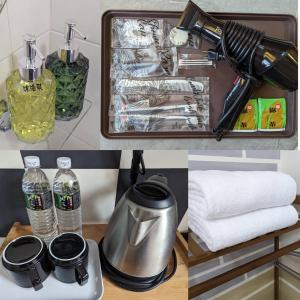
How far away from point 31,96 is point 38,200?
0.21 metres

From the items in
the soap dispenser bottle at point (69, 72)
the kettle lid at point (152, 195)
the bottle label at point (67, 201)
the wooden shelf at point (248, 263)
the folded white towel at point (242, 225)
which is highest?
the soap dispenser bottle at point (69, 72)

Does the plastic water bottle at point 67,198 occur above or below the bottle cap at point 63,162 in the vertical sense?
below

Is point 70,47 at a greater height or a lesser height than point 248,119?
greater

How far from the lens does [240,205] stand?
64cm

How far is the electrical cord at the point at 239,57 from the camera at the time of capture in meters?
0.68

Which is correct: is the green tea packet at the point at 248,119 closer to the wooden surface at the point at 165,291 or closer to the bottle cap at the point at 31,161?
the wooden surface at the point at 165,291

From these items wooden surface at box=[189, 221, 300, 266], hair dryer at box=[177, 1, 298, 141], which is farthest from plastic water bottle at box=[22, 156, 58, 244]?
hair dryer at box=[177, 1, 298, 141]

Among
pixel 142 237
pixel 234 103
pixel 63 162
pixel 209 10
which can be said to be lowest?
pixel 142 237

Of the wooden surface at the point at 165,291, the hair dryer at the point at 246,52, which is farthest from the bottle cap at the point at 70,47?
the wooden surface at the point at 165,291

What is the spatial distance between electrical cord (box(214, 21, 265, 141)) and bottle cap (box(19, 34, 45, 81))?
0.35 metres

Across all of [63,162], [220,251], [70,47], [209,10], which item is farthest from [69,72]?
[220,251]

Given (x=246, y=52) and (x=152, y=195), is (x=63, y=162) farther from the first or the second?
(x=246, y=52)

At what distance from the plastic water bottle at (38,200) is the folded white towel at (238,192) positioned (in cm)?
30

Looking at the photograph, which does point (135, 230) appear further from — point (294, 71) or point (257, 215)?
point (294, 71)
